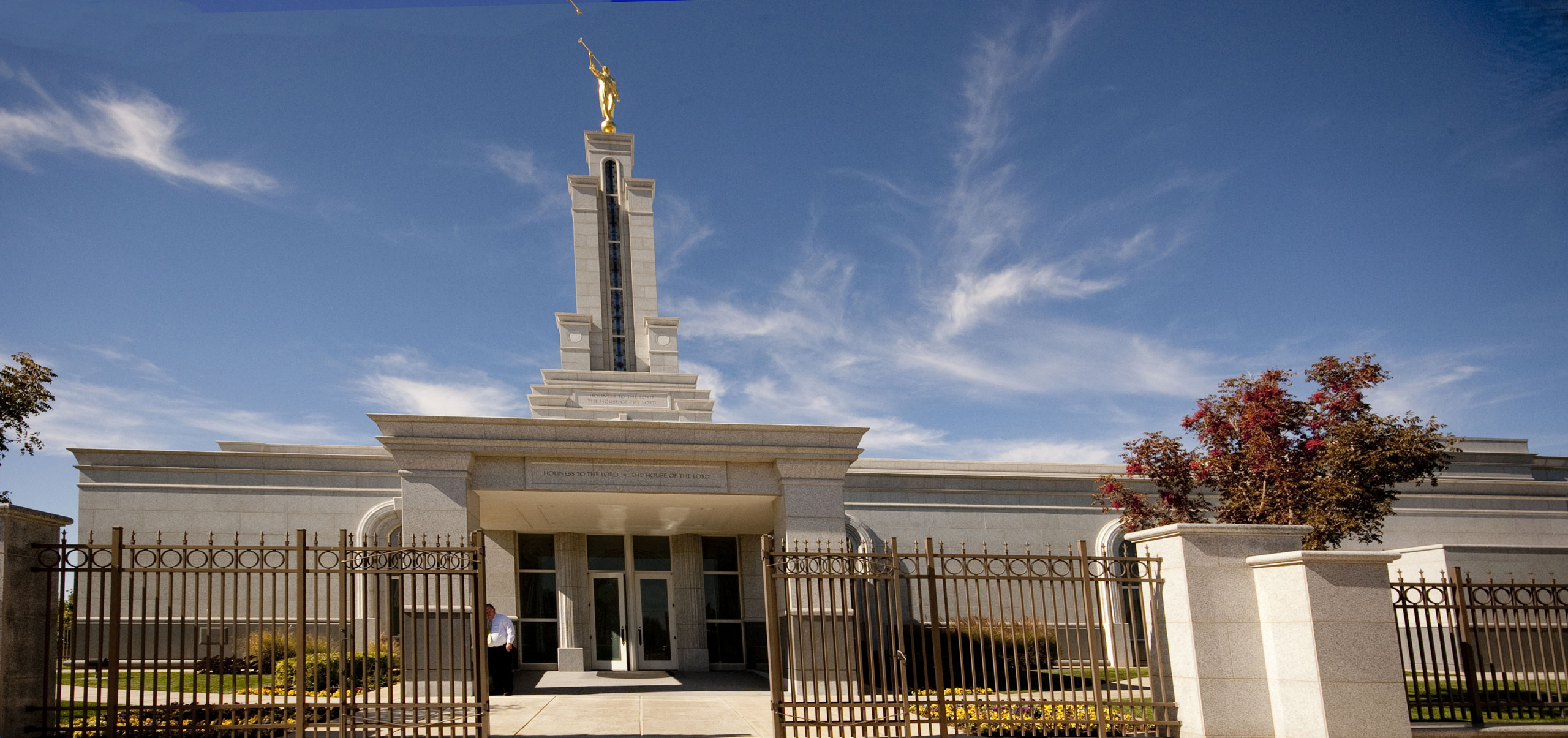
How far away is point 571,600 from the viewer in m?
22.7

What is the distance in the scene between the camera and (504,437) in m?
15.4

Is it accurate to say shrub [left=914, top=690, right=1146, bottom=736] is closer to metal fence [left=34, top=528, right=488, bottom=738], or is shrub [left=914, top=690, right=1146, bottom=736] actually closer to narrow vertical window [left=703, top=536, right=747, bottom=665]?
metal fence [left=34, top=528, right=488, bottom=738]

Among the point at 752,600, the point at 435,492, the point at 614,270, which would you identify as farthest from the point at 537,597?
the point at 614,270

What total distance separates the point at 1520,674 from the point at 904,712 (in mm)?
15362

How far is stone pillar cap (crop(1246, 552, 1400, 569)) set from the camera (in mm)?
10969

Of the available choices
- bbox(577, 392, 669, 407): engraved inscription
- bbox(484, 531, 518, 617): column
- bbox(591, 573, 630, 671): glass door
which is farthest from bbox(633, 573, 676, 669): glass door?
bbox(577, 392, 669, 407): engraved inscription

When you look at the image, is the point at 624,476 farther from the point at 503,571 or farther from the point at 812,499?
the point at 503,571

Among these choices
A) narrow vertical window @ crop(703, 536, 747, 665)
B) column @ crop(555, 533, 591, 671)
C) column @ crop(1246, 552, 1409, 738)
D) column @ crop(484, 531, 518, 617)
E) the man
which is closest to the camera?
column @ crop(1246, 552, 1409, 738)

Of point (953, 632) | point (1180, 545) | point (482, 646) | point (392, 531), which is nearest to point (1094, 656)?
point (1180, 545)

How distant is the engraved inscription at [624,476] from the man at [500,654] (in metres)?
2.32

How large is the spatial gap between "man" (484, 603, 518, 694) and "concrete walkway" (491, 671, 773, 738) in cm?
41

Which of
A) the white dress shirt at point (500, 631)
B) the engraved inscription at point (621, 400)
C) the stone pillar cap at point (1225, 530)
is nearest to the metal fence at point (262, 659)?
the white dress shirt at point (500, 631)

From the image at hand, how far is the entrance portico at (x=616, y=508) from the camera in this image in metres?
15.1

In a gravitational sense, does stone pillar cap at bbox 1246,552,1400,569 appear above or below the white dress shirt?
above
